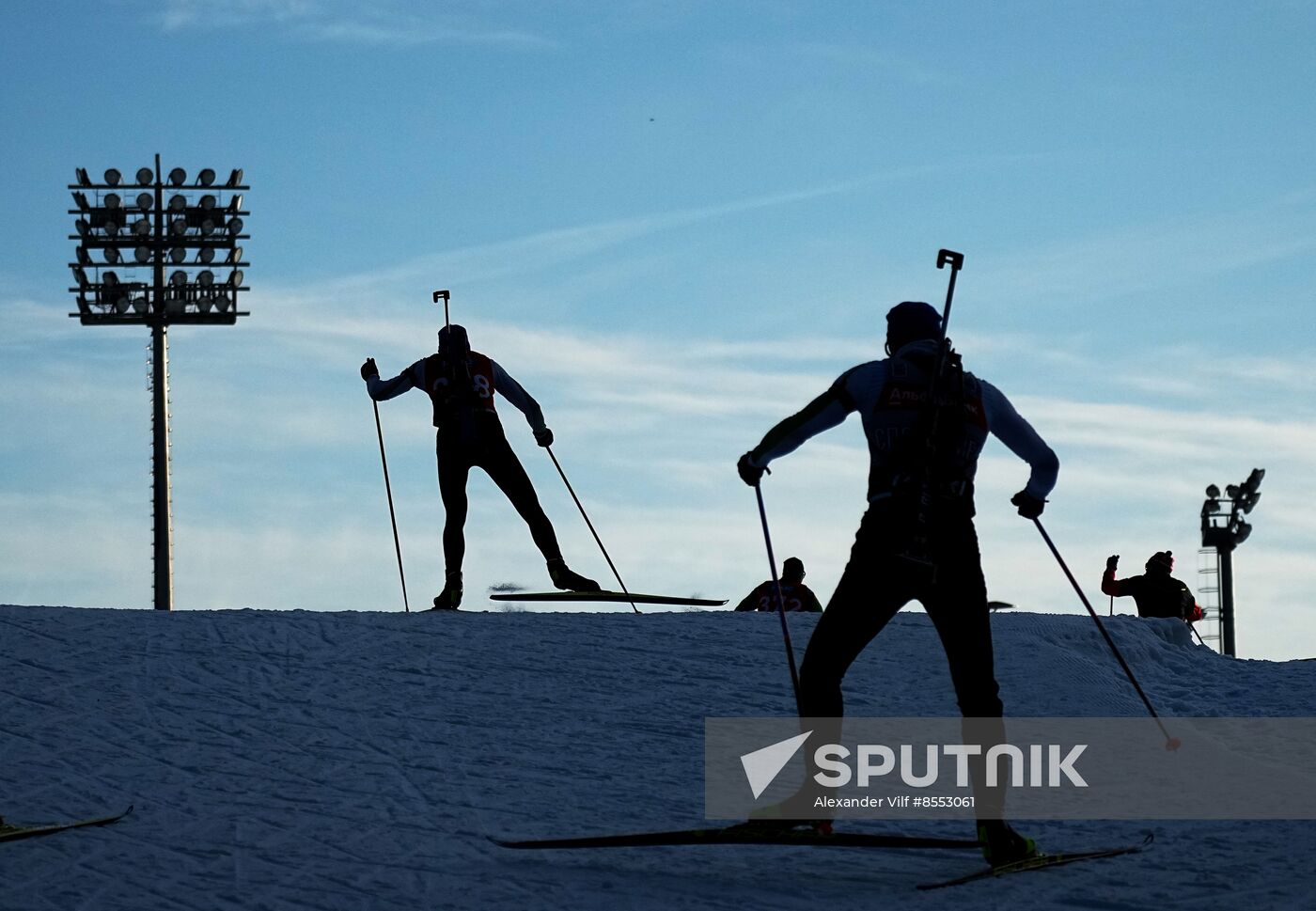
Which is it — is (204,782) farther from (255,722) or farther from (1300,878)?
(1300,878)

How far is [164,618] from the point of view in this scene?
11.7m

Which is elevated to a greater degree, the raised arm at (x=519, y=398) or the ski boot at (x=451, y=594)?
the raised arm at (x=519, y=398)

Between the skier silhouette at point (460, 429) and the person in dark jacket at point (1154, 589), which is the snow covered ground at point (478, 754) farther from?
the person in dark jacket at point (1154, 589)

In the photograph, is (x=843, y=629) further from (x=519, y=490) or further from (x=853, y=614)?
(x=519, y=490)

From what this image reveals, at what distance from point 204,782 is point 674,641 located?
395 centimetres

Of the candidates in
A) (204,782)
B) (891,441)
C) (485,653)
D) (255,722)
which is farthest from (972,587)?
(485,653)

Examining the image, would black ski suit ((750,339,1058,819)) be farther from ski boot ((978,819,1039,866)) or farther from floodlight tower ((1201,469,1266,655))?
floodlight tower ((1201,469,1266,655))

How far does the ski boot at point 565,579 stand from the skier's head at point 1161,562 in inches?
222

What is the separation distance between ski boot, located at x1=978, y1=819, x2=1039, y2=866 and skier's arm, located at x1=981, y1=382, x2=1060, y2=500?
49.4 inches

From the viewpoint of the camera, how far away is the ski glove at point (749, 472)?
6.93 m

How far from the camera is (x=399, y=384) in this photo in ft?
41.2

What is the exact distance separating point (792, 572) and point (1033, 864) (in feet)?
24.0
